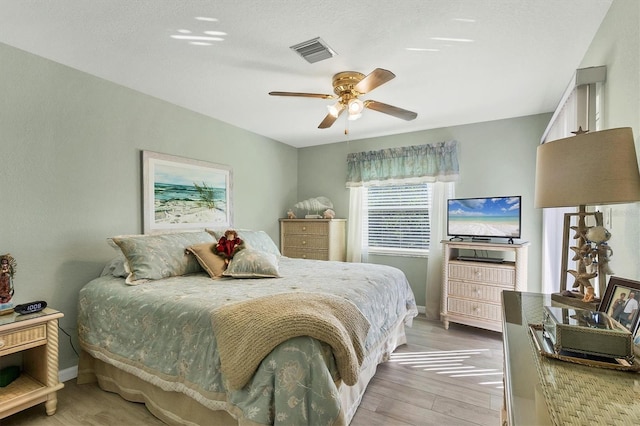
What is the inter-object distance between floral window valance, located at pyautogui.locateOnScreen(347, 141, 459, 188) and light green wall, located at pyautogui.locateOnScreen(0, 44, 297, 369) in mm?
2481

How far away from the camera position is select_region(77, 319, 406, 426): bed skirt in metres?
1.59

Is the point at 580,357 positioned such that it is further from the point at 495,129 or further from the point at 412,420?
the point at 495,129

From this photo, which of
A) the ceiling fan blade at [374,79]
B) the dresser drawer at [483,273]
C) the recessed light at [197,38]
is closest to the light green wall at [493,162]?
the dresser drawer at [483,273]

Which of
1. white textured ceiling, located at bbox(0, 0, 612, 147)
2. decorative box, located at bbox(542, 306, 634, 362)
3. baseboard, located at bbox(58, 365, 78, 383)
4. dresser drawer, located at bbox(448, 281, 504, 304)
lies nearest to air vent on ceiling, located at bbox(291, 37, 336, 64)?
white textured ceiling, located at bbox(0, 0, 612, 147)

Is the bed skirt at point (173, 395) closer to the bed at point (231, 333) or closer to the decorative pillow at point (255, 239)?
the bed at point (231, 333)

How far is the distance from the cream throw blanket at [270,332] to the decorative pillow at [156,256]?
1032 millimetres

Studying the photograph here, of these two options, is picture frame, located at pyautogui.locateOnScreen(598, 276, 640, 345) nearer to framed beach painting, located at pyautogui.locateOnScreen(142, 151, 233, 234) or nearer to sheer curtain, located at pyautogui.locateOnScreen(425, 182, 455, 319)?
sheer curtain, located at pyautogui.locateOnScreen(425, 182, 455, 319)

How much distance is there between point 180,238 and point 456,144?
3.43m

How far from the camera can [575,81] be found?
5.80 feet

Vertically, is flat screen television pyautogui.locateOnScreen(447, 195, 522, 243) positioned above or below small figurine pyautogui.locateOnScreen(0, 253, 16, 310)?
above

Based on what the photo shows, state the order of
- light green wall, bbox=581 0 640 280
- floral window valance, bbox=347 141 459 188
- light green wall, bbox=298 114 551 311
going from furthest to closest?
floral window valance, bbox=347 141 459 188, light green wall, bbox=298 114 551 311, light green wall, bbox=581 0 640 280

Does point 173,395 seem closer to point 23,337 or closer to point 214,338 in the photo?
point 214,338

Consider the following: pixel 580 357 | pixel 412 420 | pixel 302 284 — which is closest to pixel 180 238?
pixel 302 284

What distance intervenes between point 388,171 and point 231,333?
11.0 feet
